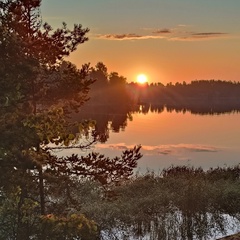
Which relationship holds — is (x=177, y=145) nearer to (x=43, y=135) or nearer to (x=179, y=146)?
(x=179, y=146)

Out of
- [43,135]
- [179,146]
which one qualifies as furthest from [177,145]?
[43,135]

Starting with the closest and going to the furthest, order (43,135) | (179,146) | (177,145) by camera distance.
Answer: (43,135) < (179,146) < (177,145)

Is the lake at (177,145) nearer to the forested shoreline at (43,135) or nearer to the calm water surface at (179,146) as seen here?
the calm water surface at (179,146)

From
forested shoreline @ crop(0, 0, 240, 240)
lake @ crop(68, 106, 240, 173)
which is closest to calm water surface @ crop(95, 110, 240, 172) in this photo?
lake @ crop(68, 106, 240, 173)

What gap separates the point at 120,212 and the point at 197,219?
366 cm

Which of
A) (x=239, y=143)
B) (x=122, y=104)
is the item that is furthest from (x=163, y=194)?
(x=122, y=104)

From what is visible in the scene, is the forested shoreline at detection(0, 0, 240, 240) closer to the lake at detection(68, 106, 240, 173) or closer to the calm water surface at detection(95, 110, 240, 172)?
the lake at detection(68, 106, 240, 173)

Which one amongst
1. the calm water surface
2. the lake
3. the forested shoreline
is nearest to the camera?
the forested shoreline

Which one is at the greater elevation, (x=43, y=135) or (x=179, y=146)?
(x=43, y=135)

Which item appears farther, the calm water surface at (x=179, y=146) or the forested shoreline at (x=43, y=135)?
the calm water surface at (x=179, y=146)

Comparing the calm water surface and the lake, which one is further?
the calm water surface

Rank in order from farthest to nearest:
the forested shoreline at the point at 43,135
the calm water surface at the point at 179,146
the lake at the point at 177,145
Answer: the calm water surface at the point at 179,146 < the lake at the point at 177,145 < the forested shoreline at the point at 43,135

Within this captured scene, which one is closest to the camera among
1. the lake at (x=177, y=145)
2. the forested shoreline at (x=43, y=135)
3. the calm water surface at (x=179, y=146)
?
the forested shoreline at (x=43, y=135)

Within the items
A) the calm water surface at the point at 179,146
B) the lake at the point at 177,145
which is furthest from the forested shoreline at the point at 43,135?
the calm water surface at the point at 179,146
